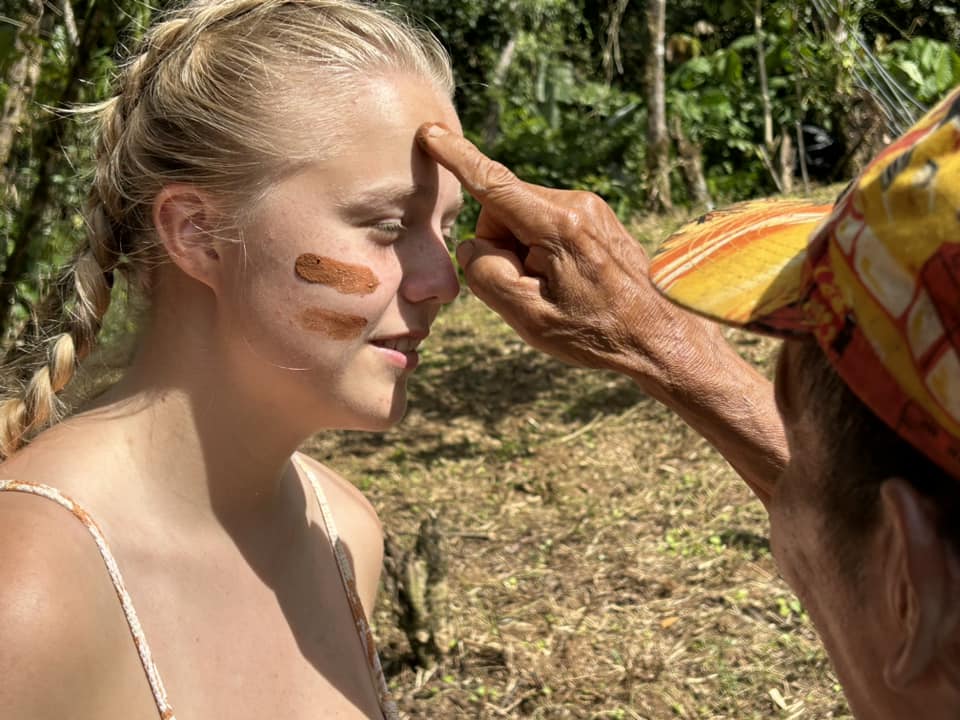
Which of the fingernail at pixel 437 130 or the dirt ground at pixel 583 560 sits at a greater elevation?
the fingernail at pixel 437 130

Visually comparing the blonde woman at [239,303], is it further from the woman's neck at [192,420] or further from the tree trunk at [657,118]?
the tree trunk at [657,118]

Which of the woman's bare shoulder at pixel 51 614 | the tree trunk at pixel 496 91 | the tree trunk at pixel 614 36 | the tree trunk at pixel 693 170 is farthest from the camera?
the tree trunk at pixel 496 91

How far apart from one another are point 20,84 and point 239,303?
45.3 inches

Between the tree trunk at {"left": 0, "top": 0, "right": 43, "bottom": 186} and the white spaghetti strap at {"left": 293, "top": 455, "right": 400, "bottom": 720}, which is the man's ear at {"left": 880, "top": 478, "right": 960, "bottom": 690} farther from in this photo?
the tree trunk at {"left": 0, "top": 0, "right": 43, "bottom": 186}

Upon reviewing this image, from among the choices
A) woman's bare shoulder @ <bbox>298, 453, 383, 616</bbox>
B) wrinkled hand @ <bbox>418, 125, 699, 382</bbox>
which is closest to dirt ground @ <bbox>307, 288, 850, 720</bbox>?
woman's bare shoulder @ <bbox>298, 453, 383, 616</bbox>

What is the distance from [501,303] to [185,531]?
713mm

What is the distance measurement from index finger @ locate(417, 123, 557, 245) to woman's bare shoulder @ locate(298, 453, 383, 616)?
2.46ft

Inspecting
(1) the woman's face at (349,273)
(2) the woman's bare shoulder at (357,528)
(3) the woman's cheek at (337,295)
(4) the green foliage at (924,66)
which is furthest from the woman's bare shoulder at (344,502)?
(4) the green foliage at (924,66)

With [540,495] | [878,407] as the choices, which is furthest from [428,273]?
[540,495]

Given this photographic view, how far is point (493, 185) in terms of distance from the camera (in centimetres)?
186

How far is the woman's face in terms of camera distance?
69.9 inches

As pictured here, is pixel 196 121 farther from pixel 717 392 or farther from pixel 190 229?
pixel 717 392

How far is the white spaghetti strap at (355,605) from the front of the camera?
2066 millimetres

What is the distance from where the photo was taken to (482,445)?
5039mm
